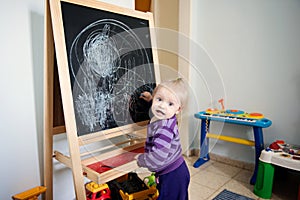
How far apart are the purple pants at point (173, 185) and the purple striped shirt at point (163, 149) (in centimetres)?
3

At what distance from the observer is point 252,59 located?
2.07 metres

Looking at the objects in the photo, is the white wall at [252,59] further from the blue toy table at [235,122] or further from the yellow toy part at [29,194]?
the yellow toy part at [29,194]

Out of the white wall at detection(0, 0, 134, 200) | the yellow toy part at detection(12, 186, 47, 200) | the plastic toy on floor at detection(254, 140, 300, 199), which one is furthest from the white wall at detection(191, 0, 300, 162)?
the yellow toy part at detection(12, 186, 47, 200)

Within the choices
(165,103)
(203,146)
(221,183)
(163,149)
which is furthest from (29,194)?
(203,146)

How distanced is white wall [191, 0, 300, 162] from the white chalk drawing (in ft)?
2.25

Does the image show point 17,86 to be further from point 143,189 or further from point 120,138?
point 143,189

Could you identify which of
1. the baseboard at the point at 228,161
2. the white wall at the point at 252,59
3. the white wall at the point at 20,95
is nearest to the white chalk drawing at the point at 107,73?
the white wall at the point at 20,95

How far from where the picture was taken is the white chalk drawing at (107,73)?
40.3 inches

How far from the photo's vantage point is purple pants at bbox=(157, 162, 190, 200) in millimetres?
1150

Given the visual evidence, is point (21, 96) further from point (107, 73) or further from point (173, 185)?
point (173, 185)

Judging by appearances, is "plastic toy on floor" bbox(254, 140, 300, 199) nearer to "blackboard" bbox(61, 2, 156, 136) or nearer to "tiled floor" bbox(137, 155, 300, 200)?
"tiled floor" bbox(137, 155, 300, 200)

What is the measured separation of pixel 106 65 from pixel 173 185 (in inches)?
26.3

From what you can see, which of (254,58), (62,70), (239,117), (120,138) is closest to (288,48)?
(254,58)

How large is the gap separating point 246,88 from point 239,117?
345 mm
